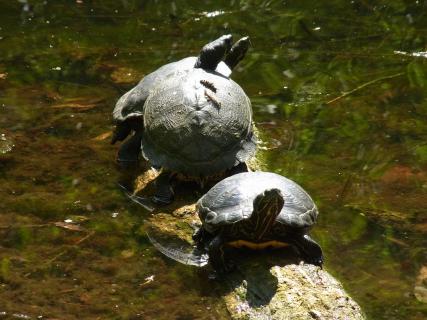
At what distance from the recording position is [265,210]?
13.7 feet

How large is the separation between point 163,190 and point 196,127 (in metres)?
0.53

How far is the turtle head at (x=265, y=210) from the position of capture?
412 centimetres

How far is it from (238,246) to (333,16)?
6722mm

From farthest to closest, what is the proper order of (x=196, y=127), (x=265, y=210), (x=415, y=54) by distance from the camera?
(x=415, y=54) → (x=196, y=127) → (x=265, y=210)

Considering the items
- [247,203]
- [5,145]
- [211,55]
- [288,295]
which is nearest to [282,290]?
[288,295]

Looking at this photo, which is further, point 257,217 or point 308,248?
point 308,248

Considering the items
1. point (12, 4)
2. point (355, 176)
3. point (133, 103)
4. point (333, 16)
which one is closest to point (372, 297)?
point (355, 176)

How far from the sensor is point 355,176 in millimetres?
6160

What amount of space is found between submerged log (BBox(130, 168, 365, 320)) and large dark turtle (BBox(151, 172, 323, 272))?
0.08 m

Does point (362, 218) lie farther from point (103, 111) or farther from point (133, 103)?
point (103, 111)

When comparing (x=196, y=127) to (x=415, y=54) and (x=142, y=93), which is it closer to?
(x=142, y=93)

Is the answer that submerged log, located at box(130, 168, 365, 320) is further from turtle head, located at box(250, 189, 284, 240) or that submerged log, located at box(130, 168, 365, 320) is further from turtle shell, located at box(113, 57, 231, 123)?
turtle shell, located at box(113, 57, 231, 123)

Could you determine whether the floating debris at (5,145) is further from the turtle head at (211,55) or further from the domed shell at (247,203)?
the domed shell at (247,203)

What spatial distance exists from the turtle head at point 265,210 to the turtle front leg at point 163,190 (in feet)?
4.12
